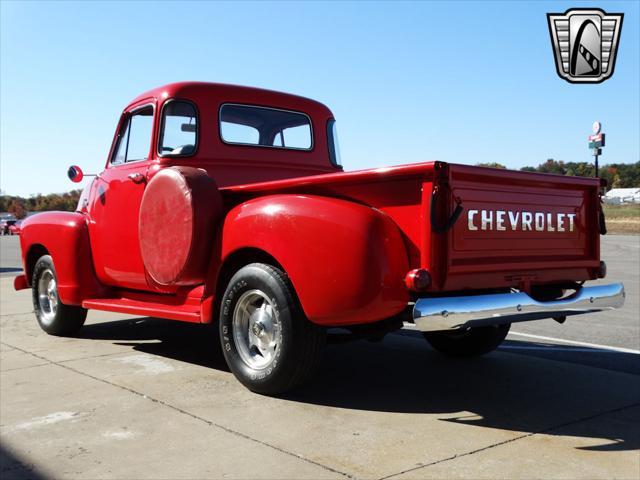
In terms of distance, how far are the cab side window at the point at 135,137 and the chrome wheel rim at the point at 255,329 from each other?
6.70 ft

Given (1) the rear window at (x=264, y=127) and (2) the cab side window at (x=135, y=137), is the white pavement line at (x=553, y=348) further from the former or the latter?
(2) the cab side window at (x=135, y=137)

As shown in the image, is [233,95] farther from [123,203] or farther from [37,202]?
[37,202]

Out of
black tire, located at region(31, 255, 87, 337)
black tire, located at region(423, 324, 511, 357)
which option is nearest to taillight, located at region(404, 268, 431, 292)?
black tire, located at region(423, 324, 511, 357)

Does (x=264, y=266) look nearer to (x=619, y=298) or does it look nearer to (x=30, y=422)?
(x=30, y=422)

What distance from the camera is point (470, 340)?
17.1 ft

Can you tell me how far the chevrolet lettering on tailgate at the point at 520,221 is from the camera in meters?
3.71

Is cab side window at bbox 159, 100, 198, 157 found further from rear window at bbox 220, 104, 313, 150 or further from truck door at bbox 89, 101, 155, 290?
rear window at bbox 220, 104, 313, 150

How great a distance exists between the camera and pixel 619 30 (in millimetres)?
11383

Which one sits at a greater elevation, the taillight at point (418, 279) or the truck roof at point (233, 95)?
the truck roof at point (233, 95)

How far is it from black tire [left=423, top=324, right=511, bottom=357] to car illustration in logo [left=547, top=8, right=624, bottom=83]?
7.82 meters

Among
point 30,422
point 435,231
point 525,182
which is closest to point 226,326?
point 30,422

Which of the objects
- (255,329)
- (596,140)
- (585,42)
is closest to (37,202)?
(596,140)

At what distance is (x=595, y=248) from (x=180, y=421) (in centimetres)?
301

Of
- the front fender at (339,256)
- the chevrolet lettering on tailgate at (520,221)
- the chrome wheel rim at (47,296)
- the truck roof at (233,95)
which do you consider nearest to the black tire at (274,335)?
the front fender at (339,256)
